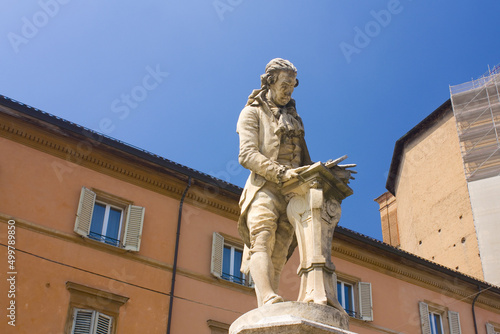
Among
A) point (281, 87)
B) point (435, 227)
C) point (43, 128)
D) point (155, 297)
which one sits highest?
point (435, 227)

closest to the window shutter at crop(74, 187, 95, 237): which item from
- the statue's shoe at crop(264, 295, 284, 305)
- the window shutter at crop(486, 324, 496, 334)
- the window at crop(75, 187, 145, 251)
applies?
the window at crop(75, 187, 145, 251)

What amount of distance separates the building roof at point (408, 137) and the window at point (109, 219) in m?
23.8

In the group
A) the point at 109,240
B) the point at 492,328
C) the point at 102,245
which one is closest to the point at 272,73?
the point at 102,245

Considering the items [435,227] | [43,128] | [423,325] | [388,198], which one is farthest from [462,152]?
[43,128]

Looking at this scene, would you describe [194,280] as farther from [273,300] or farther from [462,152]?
[462,152]

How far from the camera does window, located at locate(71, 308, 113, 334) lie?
16.8 m

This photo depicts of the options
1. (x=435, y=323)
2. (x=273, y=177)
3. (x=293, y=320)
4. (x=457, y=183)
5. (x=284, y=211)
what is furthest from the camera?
(x=457, y=183)

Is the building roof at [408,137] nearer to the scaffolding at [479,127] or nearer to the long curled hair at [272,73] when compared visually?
the scaffolding at [479,127]

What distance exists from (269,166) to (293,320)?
6.00 ft

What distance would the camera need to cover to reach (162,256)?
63.3ft

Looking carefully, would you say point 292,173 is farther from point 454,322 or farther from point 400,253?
point 454,322

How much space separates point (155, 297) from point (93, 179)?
379 cm

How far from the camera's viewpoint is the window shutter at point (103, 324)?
1694 centimetres

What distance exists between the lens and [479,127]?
3509cm
